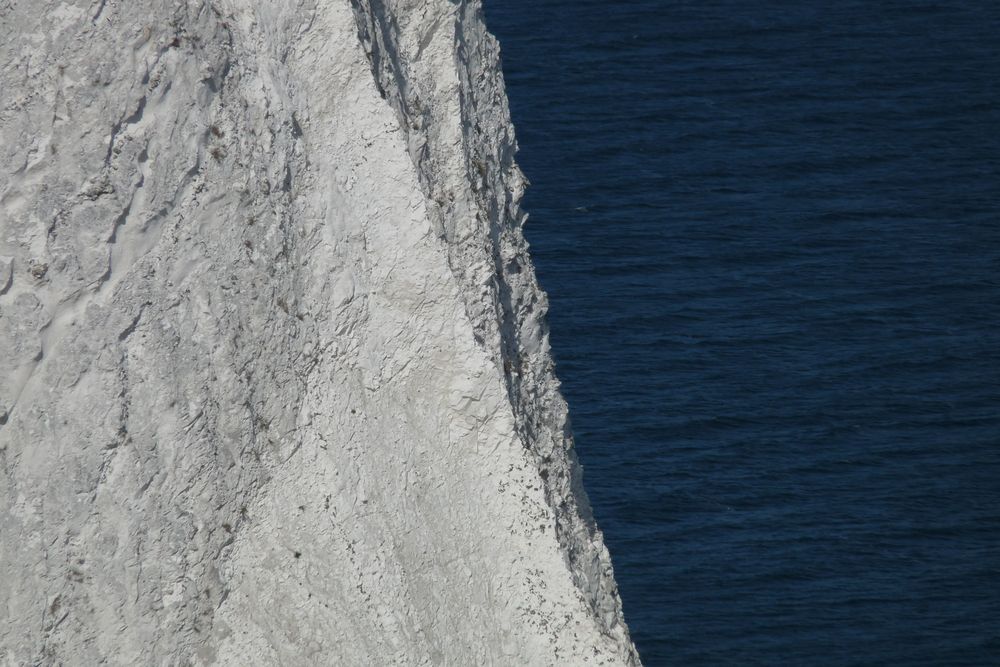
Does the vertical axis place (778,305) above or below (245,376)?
below

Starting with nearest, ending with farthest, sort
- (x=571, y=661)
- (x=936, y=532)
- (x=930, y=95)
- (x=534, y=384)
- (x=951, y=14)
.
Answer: (x=571, y=661)
(x=534, y=384)
(x=936, y=532)
(x=930, y=95)
(x=951, y=14)

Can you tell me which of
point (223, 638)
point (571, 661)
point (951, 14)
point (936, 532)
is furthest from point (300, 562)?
point (951, 14)

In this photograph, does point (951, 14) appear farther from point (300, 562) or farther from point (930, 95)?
point (300, 562)

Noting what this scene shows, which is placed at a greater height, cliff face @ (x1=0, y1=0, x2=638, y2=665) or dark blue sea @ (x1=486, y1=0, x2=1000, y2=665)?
cliff face @ (x1=0, y1=0, x2=638, y2=665)

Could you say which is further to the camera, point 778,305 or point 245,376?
point 778,305
